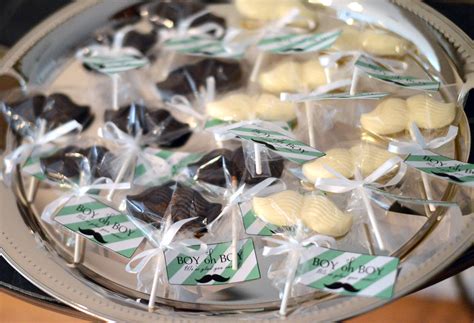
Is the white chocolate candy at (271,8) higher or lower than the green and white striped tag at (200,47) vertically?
higher

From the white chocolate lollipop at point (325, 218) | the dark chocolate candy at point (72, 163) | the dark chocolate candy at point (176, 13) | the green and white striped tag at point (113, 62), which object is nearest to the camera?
the white chocolate lollipop at point (325, 218)

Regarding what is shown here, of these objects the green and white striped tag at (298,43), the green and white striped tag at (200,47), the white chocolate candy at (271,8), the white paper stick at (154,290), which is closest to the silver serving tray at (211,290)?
the white paper stick at (154,290)

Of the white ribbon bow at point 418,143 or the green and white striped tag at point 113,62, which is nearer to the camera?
the white ribbon bow at point 418,143

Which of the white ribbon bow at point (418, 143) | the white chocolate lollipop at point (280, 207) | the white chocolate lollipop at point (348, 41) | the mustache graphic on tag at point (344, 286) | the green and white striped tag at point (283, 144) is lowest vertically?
the mustache graphic on tag at point (344, 286)

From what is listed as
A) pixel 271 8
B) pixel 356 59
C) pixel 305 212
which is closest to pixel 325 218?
pixel 305 212

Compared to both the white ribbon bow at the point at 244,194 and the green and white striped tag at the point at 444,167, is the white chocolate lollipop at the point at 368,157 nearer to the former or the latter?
the green and white striped tag at the point at 444,167

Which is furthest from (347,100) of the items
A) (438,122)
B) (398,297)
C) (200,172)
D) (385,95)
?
(398,297)
